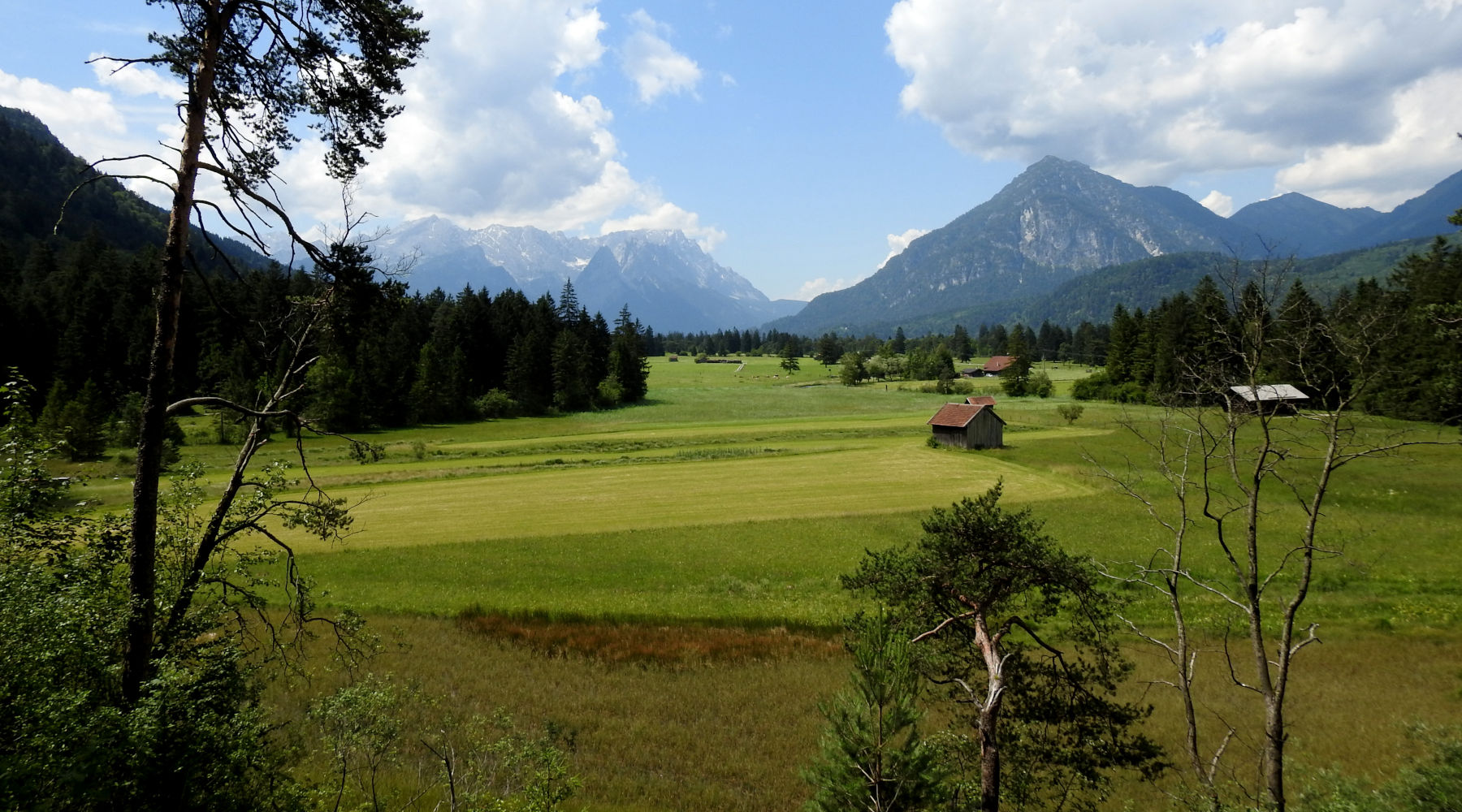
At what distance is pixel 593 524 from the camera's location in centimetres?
3303

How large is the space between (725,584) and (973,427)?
131 feet

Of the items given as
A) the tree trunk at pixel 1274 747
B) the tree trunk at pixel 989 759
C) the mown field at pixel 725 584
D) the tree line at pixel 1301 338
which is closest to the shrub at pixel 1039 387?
the mown field at pixel 725 584

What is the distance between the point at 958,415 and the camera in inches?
2280

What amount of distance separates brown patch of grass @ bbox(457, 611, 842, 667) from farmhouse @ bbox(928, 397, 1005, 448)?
138 feet

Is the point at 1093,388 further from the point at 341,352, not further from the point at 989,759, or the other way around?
the point at 341,352

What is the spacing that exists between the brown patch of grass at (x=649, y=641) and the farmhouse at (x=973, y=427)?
4202 cm

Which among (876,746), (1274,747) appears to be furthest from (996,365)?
(876,746)

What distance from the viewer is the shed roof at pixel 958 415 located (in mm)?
56688

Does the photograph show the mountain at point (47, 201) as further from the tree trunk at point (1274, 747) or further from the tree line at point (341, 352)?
the tree trunk at point (1274, 747)

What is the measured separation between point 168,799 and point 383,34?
8.81 m

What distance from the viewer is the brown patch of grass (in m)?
18.0

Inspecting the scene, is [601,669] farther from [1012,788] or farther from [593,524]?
[593,524]

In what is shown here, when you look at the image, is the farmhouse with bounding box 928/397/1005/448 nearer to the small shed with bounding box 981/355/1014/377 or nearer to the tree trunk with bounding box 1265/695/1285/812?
the tree trunk with bounding box 1265/695/1285/812

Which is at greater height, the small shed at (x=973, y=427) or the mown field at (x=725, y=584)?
the small shed at (x=973, y=427)
